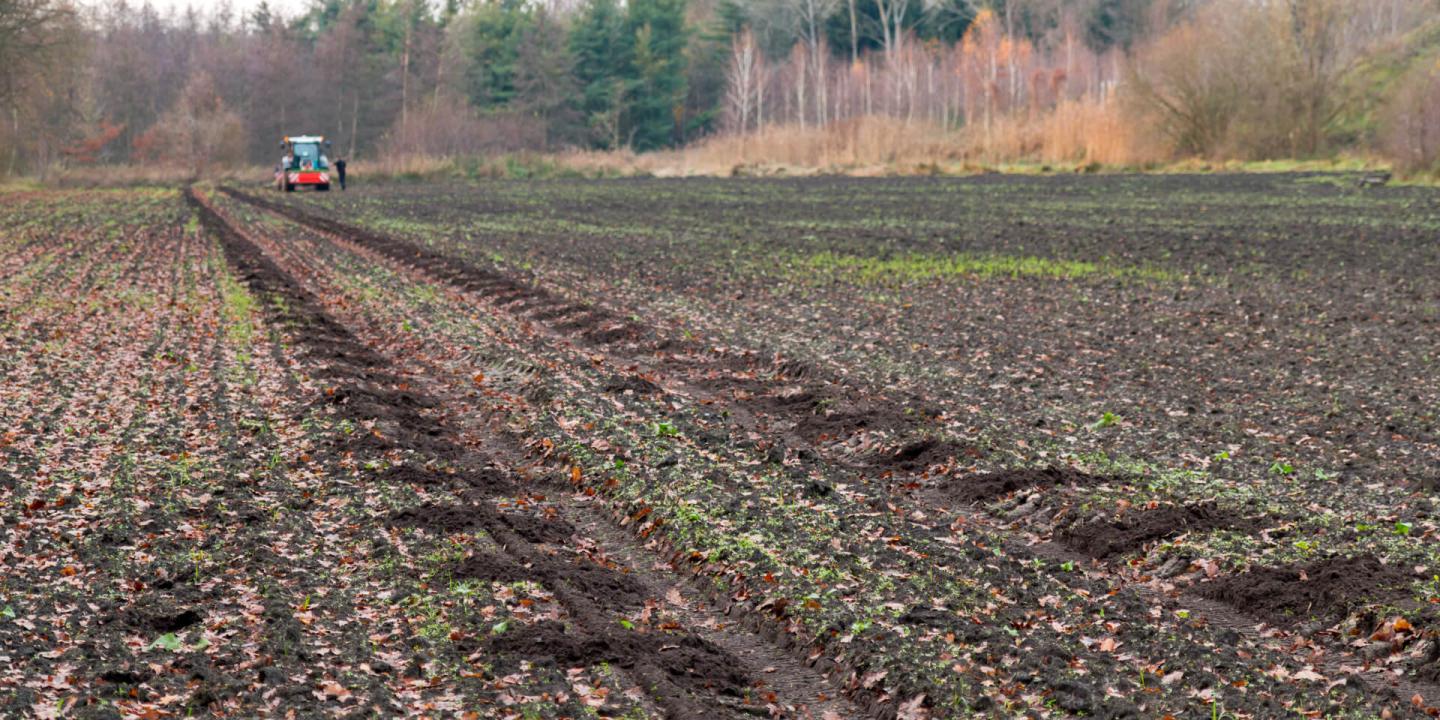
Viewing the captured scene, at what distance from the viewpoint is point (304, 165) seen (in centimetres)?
5838

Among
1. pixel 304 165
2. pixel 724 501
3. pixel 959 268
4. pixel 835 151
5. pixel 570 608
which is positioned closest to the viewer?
pixel 570 608

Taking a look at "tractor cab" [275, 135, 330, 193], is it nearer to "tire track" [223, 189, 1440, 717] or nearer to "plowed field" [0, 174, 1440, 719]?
"tire track" [223, 189, 1440, 717]

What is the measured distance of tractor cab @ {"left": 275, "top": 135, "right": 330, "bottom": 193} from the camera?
5681cm

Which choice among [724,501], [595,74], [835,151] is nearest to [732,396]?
[724,501]

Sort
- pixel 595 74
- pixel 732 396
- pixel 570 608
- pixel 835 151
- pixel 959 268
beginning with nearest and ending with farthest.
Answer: pixel 570 608, pixel 732 396, pixel 959 268, pixel 835 151, pixel 595 74

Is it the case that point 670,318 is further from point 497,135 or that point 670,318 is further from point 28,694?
point 497,135

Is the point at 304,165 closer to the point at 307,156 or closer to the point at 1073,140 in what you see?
the point at 307,156

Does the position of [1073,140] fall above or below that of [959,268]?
above

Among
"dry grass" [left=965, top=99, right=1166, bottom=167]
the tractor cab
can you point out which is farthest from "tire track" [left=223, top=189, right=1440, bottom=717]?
"dry grass" [left=965, top=99, right=1166, bottom=167]

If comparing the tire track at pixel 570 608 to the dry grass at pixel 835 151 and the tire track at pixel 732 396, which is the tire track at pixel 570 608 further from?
the dry grass at pixel 835 151

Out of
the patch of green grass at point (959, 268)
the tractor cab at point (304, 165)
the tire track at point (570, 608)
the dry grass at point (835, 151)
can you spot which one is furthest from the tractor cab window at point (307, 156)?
the tire track at point (570, 608)

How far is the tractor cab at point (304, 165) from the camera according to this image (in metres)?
56.8

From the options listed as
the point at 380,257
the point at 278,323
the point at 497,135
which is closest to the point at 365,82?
the point at 497,135

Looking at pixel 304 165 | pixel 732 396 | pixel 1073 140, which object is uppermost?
pixel 1073 140
